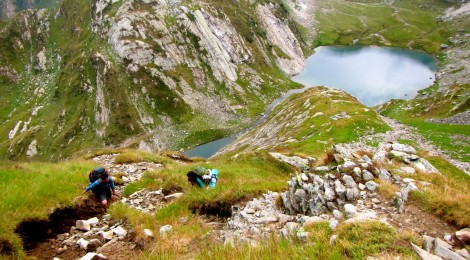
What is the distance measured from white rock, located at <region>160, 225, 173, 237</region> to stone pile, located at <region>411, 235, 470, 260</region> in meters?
7.48

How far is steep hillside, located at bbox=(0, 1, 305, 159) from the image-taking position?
11588 centimetres

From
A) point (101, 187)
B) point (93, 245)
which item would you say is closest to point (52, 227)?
point (93, 245)

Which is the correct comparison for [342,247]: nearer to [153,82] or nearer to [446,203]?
[446,203]

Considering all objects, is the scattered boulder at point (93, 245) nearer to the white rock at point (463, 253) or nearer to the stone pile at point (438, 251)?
the stone pile at point (438, 251)

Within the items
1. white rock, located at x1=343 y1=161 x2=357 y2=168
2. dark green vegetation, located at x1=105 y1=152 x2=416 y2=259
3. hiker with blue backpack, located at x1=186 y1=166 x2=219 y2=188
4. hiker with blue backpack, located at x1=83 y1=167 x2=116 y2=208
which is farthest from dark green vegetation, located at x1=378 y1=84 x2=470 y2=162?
hiker with blue backpack, located at x1=83 y1=167 x2=116 y2=208

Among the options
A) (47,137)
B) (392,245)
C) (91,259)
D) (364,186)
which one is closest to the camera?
(392,245)

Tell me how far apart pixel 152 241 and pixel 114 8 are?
518 ft

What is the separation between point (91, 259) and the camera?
27.7 ft

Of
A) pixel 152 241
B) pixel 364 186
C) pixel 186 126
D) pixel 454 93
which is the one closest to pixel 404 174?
pixel 364 186

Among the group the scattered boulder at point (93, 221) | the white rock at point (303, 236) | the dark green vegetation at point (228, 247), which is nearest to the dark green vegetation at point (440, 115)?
the dark green vegetation at point (228, 247)

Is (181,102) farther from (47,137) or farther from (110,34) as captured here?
(47,137)

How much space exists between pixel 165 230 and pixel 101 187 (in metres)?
5.30

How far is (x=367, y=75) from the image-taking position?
484 feet

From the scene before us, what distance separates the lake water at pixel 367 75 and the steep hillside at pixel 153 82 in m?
7.31
